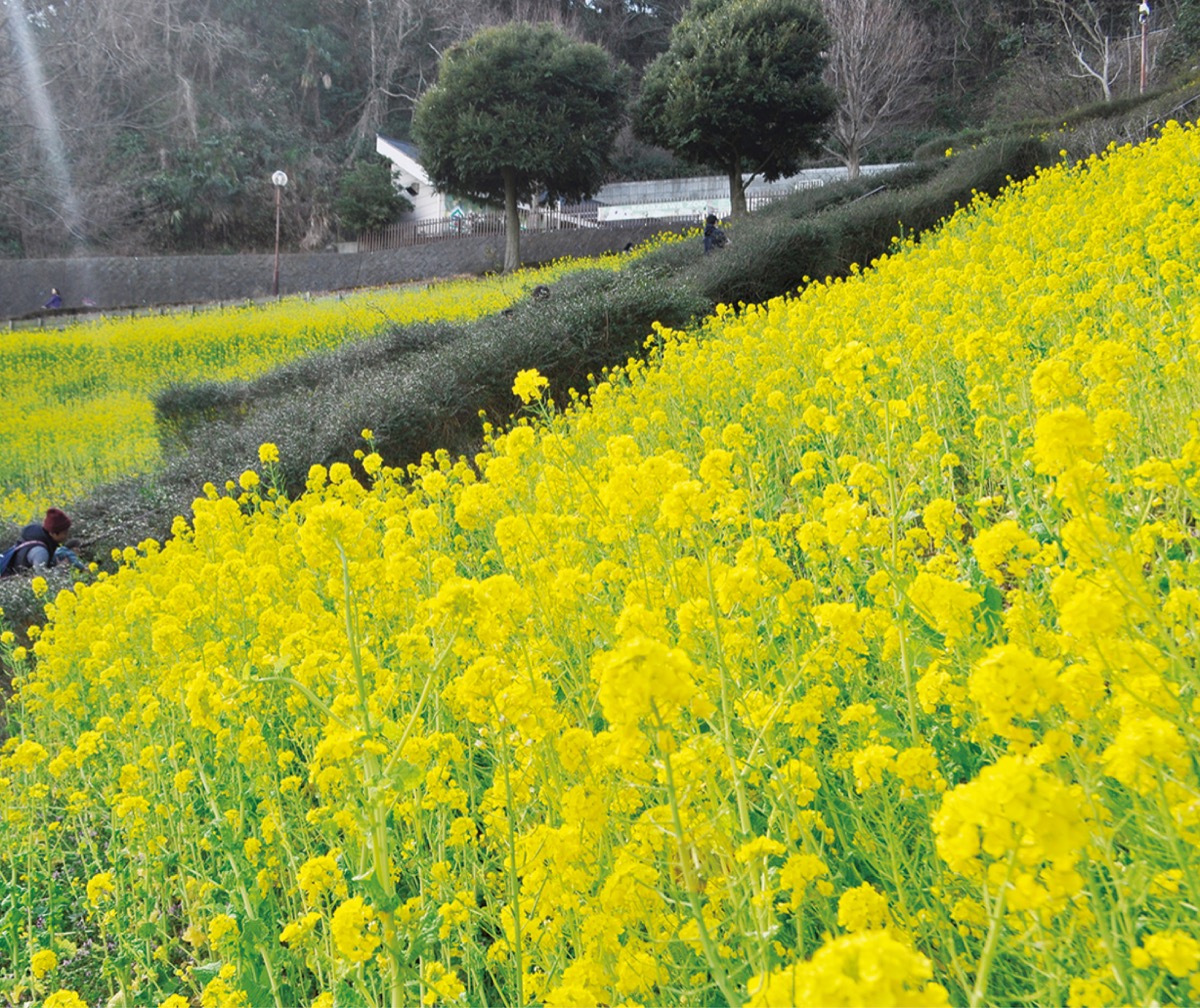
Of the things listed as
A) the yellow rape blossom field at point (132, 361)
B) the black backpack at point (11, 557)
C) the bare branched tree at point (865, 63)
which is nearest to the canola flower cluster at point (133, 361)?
the yellow rape blossom field at point (132, 361)

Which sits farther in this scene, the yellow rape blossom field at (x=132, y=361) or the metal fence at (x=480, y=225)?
the metal fence at (x=480, y=225)

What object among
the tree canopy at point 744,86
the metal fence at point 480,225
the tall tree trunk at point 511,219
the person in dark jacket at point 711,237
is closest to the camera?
the person in dark jacket at point 711,237

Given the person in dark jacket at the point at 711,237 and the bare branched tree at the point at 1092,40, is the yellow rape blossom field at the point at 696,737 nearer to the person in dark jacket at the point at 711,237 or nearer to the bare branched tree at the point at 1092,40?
the person in dark jacket at the point at 711,237

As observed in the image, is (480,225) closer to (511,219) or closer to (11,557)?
(511,219)

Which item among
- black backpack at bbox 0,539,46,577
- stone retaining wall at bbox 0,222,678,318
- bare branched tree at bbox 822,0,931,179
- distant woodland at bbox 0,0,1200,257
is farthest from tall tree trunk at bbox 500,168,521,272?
black backpack at bbox 0,539,46,577

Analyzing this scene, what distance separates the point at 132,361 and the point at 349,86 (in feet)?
91.5

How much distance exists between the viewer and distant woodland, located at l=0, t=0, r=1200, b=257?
28.7m

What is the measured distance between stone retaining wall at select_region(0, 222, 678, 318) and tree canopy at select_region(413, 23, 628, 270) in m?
2.37

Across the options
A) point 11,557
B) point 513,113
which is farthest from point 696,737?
point 513,113

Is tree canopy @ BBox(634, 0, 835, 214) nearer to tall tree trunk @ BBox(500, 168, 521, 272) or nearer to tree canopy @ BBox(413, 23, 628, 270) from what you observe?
tree canopy @ BBox(413, 23, 628, 270)

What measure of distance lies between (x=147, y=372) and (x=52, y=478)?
23.6ft

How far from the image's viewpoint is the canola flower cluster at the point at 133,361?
1248cm

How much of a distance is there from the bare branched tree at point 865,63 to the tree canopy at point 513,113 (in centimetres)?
884

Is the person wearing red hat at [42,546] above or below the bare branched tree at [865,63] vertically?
below
